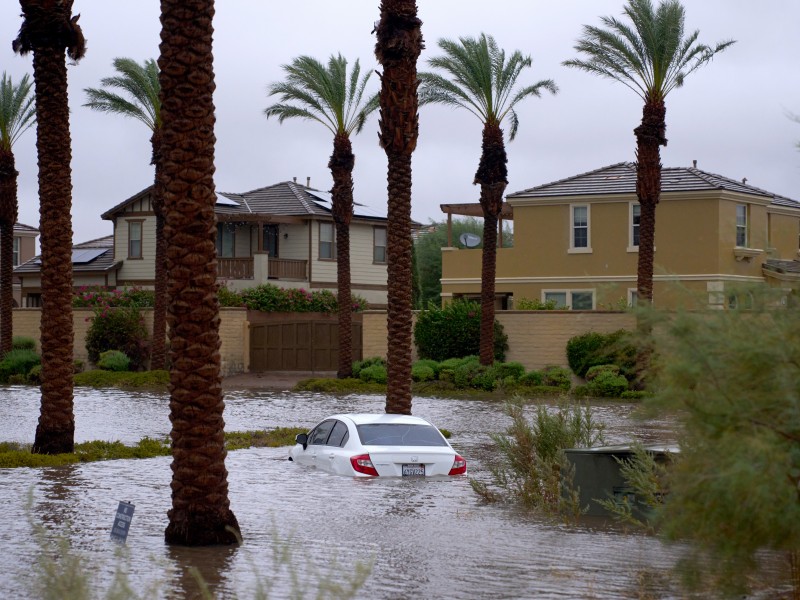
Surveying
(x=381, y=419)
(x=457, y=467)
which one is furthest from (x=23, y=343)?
(x=457, y=467)

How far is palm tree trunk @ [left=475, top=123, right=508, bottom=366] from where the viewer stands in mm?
40250

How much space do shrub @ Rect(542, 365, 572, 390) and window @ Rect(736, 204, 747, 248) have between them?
36.8 feet

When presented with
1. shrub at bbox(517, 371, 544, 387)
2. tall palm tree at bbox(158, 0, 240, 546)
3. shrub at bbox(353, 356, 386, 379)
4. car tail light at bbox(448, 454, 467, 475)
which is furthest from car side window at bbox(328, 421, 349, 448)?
shrub at bbox(353, 356, 386, 379)

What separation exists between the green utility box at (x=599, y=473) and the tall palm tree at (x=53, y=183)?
9942 mm

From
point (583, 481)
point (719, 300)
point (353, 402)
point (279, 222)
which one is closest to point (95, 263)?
point (279, 222)

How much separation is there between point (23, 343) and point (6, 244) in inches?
186

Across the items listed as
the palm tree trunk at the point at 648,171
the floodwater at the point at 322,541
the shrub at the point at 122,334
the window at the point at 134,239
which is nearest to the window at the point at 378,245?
the window at the point at 134,239

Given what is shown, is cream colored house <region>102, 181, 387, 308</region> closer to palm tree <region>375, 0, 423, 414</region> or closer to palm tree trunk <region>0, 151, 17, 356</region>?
palm tree trunk <region>0, 151, 17, 356</region>

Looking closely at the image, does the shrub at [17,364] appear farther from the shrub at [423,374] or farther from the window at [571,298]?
the window at [571,298]

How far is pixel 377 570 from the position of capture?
38.7 ft

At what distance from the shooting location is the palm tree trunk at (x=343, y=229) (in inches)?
1666

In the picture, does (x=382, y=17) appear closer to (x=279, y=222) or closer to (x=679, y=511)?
(x=679, y=511)

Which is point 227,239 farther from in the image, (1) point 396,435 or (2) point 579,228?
(1) point 396,435

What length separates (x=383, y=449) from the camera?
17641 millimetres
